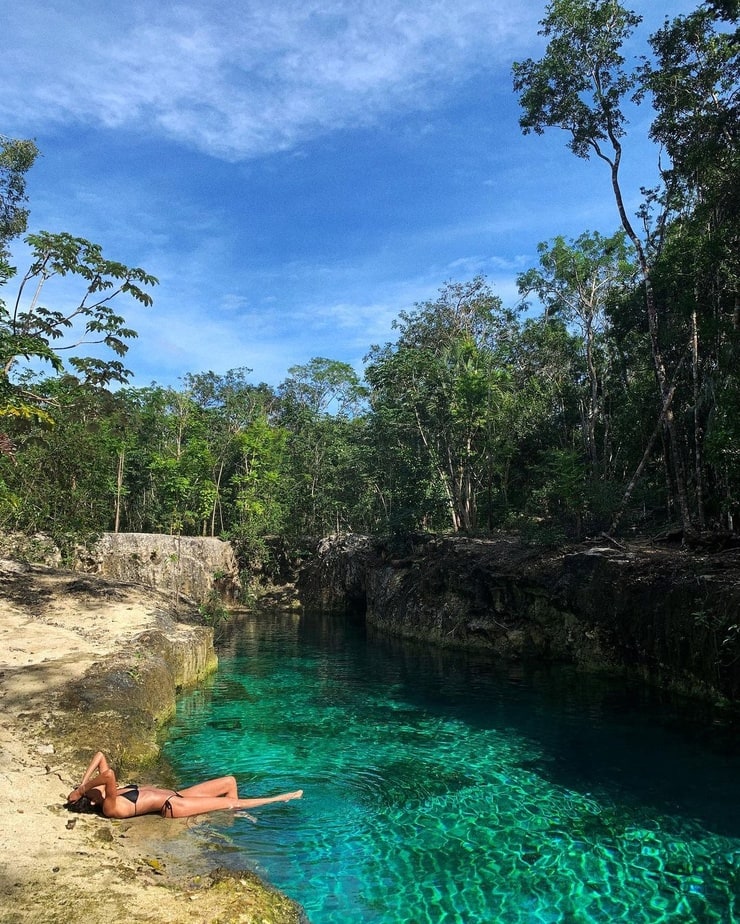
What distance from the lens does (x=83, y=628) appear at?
11.7 metres

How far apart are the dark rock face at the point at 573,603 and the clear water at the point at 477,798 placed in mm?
1120

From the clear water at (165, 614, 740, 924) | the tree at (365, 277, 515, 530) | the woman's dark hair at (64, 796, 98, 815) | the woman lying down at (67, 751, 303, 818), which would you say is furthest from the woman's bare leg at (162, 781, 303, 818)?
the tree at (365, 277, 515, 530)

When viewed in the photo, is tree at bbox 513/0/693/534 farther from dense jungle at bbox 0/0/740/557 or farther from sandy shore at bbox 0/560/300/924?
sandy shore at bbox 0/560/300/924

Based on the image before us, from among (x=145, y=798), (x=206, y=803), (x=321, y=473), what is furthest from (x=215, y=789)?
(x=321, y=473)

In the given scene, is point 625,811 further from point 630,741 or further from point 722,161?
point 722,161

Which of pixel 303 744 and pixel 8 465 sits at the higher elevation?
pixel 8 465

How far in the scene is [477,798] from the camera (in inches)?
285

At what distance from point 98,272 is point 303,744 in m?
8.92

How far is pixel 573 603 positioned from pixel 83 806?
40.4 ft

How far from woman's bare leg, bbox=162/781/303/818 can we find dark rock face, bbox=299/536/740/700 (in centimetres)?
720

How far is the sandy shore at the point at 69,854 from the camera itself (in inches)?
154

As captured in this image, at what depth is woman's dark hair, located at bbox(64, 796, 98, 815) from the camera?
5500mm

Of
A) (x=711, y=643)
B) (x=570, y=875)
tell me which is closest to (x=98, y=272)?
(x=570, y=875)

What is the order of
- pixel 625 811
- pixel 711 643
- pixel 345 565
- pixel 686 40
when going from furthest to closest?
1. pixel 345 565
2. pixel 686 40
3. pixel 711 643
4. pixel 625 811
